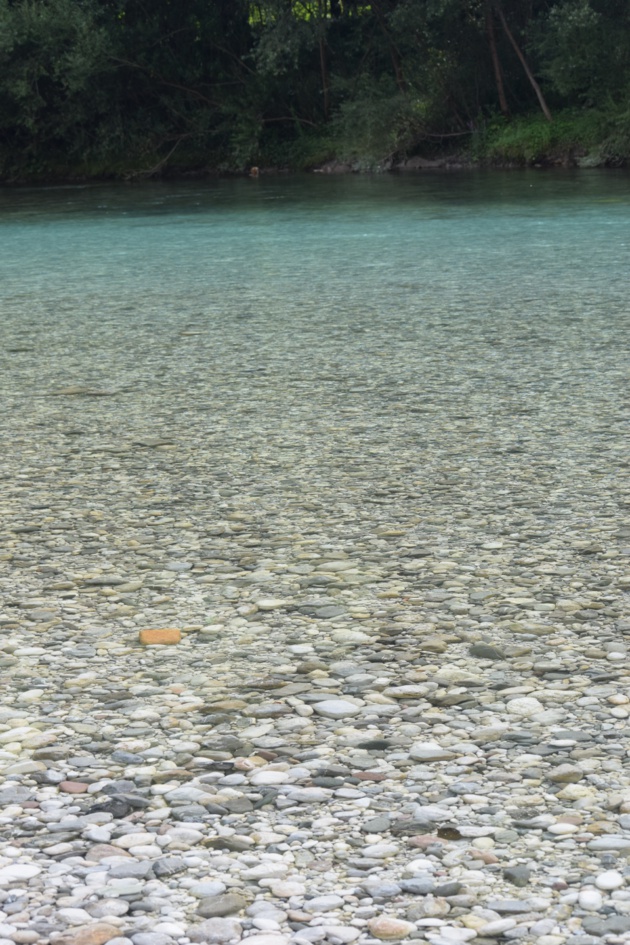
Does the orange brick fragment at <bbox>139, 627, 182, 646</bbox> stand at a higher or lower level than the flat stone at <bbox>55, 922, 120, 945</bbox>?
higher

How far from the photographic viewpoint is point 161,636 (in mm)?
3160

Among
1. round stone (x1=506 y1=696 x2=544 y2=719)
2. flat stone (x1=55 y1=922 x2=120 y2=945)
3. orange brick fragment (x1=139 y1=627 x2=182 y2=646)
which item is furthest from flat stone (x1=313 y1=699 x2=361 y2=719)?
flat stone (x1=55 y1=922 x2=120 y2=945)

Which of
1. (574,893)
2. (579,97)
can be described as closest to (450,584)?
(574,893)

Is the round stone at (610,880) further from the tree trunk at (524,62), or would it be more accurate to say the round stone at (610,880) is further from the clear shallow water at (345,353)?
the tree trunk at (524,62)

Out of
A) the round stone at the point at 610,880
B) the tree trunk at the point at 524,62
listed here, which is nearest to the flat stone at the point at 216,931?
the round stone at the point at 610,880

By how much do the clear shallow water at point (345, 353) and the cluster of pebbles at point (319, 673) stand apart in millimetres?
34

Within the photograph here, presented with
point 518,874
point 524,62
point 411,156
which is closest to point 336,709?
point 518,874

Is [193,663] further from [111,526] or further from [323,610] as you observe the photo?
[111,526]

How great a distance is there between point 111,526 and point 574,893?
2392 millimetres

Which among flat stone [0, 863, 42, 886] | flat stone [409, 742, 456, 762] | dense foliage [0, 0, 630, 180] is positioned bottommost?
flat stone [409, 742, 456, 762]

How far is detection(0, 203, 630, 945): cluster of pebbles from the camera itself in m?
2.03

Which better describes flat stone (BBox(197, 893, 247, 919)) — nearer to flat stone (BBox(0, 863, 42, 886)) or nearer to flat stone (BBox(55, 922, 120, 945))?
flat stone (BBox(55, 922, 120, 945))

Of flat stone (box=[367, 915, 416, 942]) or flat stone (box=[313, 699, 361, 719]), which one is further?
flat stone (box=[313, 699, 361, 719])

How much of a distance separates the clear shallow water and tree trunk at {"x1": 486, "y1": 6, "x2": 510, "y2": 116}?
18580 millimetres
